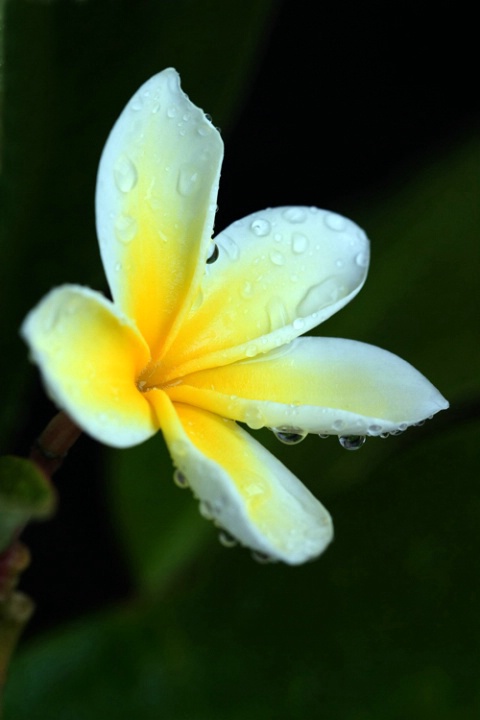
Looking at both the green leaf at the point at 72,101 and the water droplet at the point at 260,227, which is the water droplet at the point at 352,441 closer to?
the water droplet at the point at 260,227

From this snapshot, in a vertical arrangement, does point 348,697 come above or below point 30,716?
above

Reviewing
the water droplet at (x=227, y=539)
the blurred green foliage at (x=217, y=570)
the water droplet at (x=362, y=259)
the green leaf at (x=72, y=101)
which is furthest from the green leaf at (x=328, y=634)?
the water droplet at (x=227, y=539)

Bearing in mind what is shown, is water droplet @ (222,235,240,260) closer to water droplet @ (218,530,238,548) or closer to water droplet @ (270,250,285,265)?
water droplet @ (270,250,285,265)

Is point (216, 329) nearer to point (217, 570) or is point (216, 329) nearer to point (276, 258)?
point (276, 258)

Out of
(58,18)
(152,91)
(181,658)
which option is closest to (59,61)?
(58,18)

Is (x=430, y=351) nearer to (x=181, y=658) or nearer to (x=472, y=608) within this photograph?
(x=472, y=608)

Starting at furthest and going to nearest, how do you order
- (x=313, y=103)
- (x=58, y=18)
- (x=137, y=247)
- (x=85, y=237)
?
(x=313, y=103), (x=85, y=237), (x=58, y=18), (x=137, y=247)
